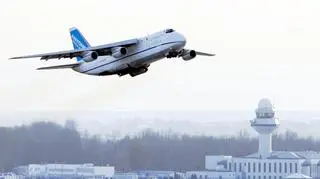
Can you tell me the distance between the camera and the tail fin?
288ft

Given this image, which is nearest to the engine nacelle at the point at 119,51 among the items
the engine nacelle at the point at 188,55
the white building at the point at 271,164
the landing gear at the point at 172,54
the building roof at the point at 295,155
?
the landing gear at the point at 172,54

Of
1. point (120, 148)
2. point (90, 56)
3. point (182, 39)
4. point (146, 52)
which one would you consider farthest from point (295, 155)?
point (182, 39)

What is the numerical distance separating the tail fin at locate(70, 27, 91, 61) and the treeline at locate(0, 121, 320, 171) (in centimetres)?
4964

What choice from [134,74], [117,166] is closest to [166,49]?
[134,74]

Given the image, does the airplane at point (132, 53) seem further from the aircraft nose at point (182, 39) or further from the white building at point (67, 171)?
the white building at point (67, 171)

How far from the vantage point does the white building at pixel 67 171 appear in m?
157

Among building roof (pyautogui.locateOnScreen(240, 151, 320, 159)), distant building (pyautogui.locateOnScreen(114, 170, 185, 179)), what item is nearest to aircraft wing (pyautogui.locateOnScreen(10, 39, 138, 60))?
distant building (pyautogui.locateOnScreen(114, 170, 185, 179))

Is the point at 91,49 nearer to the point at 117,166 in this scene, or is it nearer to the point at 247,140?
the point at 117,166

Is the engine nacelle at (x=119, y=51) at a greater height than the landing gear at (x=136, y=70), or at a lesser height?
greater

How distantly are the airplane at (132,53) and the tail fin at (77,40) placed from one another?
327 inches

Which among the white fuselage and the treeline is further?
the treeline

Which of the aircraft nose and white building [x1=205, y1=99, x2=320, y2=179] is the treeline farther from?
the aircraft nose

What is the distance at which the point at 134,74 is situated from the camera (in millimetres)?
77625

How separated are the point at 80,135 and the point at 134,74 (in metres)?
73.9
